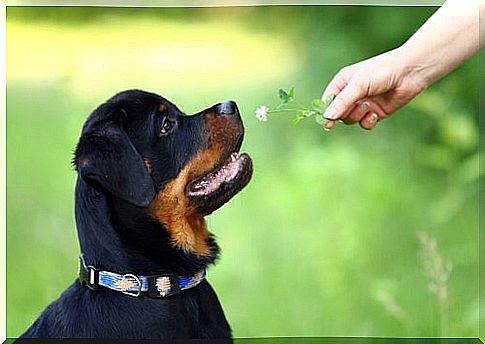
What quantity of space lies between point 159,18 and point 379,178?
1.28 m

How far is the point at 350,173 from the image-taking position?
16.4ft

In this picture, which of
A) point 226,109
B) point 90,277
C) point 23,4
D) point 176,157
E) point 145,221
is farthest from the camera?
point 23,4

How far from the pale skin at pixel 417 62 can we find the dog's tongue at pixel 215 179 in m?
0.52

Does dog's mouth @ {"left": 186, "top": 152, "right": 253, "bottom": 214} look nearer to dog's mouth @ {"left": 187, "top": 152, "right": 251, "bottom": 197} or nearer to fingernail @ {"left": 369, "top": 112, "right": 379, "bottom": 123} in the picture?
dog's mouth @ {"left": 187, "top": 152, "right": 251, "bottom": 197}

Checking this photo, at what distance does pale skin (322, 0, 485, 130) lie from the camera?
3.67m

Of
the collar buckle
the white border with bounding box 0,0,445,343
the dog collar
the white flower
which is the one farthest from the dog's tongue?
the white border with bounding box 0,0,445,343

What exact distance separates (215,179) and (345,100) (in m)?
0.67

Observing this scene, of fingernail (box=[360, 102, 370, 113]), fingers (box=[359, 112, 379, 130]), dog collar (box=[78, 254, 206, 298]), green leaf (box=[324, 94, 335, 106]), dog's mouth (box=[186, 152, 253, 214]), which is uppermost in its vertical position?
green leaf (box=[324, 94, 335, 106])

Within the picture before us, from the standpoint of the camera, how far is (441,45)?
3.68 m

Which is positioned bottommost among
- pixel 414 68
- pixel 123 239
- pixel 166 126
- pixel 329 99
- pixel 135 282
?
pixel 135 282

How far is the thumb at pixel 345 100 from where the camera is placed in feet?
12.2

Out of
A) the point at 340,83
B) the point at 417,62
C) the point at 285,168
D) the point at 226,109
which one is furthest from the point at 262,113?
the point at 417,62
